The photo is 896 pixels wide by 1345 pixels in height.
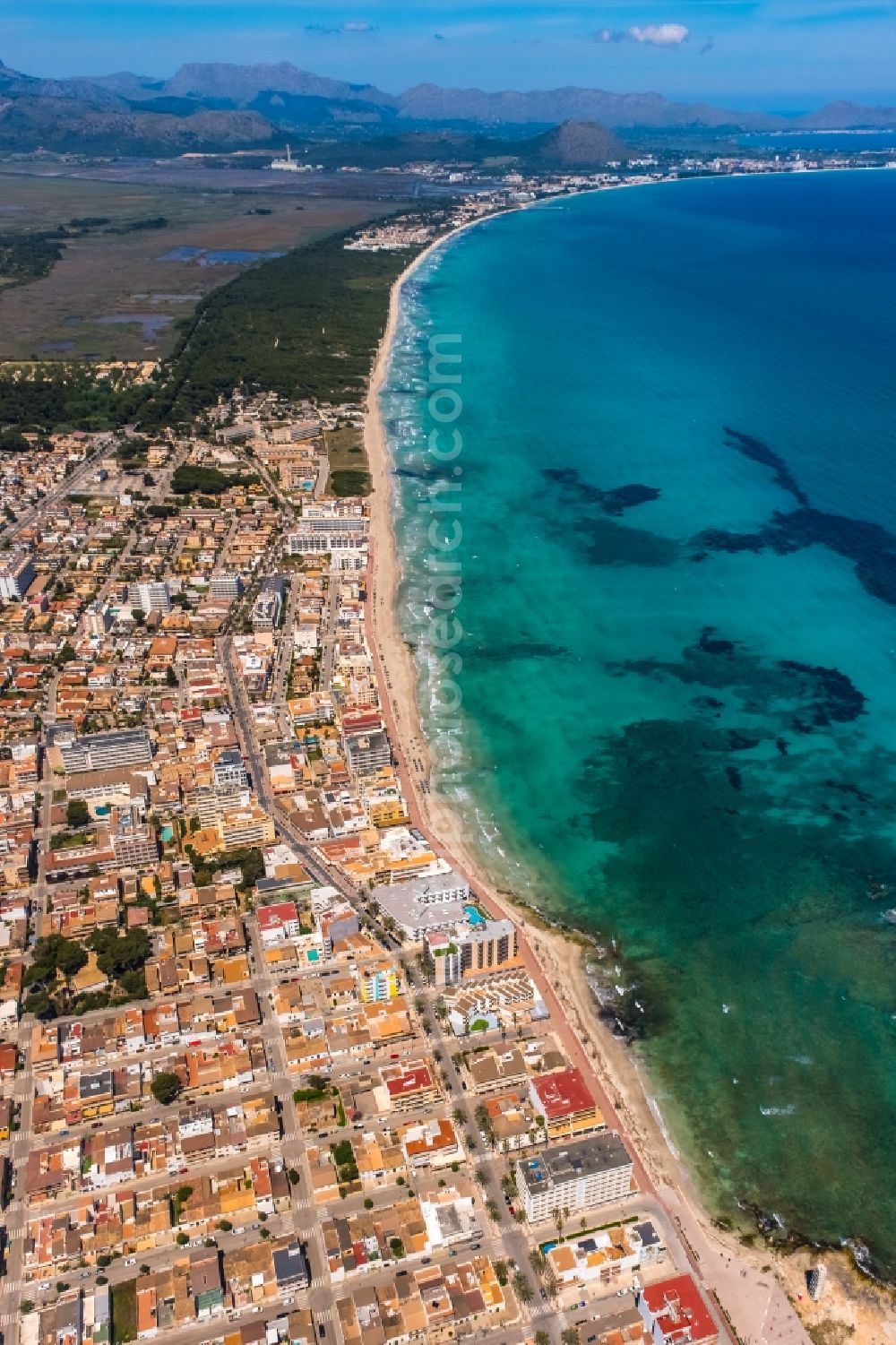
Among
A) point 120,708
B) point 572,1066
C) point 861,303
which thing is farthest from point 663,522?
point 861,303

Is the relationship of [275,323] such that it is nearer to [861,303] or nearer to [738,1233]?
[861,303]

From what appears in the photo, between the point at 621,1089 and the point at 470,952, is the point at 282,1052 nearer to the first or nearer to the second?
the point at 470,952

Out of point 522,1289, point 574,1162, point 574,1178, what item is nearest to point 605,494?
point 574,1162

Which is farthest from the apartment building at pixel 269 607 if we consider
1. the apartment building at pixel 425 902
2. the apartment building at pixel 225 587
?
the apartment building at pixel 425 902

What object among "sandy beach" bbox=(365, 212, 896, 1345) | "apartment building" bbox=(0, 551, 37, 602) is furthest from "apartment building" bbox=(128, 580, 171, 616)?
"sandy beach" bbox=(365, 212, 896, 1345)

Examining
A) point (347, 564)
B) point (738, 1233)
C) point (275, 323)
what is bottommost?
point (738, 1233)
